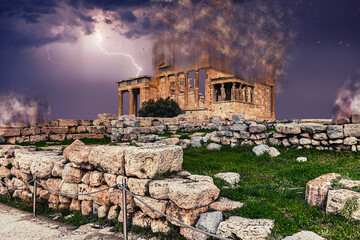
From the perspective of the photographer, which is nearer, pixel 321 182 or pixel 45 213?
pixel 321 182

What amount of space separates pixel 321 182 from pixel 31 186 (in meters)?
7.18

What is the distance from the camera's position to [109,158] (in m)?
Result: 5.12

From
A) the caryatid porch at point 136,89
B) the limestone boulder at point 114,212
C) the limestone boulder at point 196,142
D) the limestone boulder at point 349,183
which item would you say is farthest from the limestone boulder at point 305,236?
the caryatid porch at point 136,89

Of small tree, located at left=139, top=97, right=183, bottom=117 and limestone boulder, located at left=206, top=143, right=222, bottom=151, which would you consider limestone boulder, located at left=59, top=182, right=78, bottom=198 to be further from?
small tree, located at left=139, top=97, right=183, bottom=117

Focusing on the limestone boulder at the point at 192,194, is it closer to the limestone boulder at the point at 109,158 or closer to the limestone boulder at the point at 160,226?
the limestone boulder at the point at 160,226

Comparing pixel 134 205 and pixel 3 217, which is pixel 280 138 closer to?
pixel 134 205

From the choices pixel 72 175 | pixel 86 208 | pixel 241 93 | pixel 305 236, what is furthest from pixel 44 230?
pixel 241 93

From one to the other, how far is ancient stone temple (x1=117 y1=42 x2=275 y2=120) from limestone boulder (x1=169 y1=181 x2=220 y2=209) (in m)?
29.5

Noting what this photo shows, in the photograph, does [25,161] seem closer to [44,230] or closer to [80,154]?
[80,154]

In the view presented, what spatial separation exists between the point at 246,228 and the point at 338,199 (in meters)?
1.48

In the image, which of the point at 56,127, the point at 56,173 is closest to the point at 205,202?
the point at 56,173

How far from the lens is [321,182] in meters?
4.17

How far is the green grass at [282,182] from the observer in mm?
3396

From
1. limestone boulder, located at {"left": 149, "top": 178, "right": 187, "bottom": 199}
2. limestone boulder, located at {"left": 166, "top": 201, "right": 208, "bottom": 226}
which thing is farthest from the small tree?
limestone boulder, located at {"left": 166, "top": 201, "right": 208, "bottom": 226}
